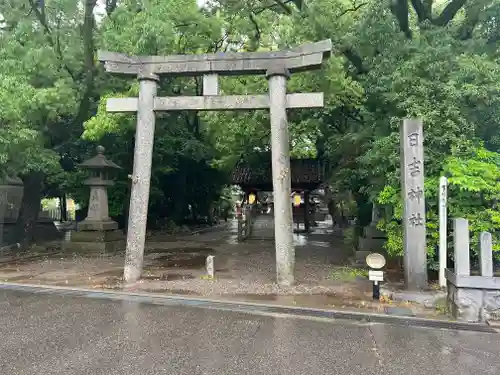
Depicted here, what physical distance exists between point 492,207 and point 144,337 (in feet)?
23.9

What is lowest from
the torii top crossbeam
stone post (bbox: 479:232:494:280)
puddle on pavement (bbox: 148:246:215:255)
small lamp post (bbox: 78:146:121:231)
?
puddle on pavement (bbox: 148:246:215:255)

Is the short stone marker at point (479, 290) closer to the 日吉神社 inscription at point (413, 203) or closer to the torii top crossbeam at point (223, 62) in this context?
the 日吉神社 inscription at point (413, 203)

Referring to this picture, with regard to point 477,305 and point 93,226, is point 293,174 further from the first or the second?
point 477,305

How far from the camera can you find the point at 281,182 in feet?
29.2

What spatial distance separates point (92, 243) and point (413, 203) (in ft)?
37.9

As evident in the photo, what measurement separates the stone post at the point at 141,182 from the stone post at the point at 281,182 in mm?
2931

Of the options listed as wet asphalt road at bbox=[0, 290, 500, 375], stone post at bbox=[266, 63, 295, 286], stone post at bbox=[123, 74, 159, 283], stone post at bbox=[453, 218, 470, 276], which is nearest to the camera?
wet asphalt road at bbox=[0, 290, 500, 375]

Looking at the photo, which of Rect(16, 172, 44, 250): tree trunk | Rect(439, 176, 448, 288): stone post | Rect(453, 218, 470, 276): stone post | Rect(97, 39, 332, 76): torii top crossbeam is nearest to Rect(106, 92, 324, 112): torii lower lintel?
Rect(97, 39, 332, 76): torii top crossbeam

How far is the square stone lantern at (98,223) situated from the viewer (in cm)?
1505

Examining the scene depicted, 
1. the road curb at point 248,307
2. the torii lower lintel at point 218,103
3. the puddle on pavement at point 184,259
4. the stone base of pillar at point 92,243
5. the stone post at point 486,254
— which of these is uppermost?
the torii lower lintel at point 218,103

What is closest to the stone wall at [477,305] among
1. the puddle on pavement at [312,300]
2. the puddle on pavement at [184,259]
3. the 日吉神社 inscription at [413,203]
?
the puddle on pavement at [312,300]

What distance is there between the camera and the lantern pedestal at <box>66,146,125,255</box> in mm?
15000

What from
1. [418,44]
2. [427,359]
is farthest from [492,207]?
[427,359]

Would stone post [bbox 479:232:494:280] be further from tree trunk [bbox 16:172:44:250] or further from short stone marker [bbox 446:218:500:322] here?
tree trunk [bbox 16:172:44:250]
